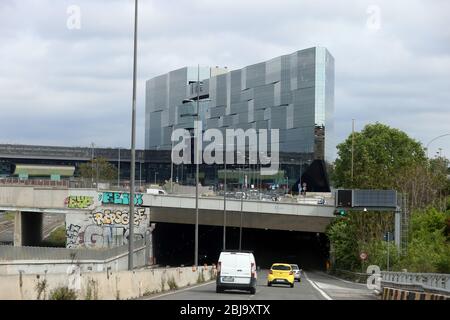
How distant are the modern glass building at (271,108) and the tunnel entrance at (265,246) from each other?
28.2 metres

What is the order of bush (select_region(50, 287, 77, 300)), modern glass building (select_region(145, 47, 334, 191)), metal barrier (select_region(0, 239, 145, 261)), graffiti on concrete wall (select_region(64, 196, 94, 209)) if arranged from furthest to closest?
modern glass building (select_region(145, 47, 334, 191)) → graffiti on concrete wall (select_region(64, 196, 94, 209)) → metal barrier (select_region(0, 239, 145, 261)) → bush (select_region(50, 287, 77, 300))

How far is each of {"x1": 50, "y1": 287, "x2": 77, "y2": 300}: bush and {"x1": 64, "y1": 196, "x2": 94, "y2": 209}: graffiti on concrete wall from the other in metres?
65.7

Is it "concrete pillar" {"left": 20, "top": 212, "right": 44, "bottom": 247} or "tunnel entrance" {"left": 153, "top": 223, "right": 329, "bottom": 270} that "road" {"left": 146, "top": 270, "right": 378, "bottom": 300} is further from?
"tunnel entrance" {"left": 153, "top": 223, "right": 329, "bottom": 270}

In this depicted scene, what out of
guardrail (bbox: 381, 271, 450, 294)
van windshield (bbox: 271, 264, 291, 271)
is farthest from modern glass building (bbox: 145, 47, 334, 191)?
guardrail (bbox: 381, 271, 450, 294)

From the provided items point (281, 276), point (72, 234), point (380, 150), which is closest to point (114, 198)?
point (72, 234)

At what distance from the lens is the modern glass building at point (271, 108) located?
492ft

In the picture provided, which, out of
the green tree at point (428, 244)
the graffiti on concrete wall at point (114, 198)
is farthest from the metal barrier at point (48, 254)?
the graffiti on concrete wall at point (114, 198)

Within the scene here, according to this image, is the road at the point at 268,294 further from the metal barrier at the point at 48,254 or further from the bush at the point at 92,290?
the metal barrier at the point at 48,254

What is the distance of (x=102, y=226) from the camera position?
87.5 m

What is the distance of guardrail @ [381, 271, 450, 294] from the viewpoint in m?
27.0

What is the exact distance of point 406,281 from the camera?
119ft

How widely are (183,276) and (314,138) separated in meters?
109

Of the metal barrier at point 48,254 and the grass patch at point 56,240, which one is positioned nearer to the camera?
the metal barrier at point 48,254
